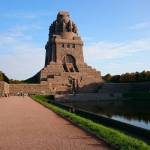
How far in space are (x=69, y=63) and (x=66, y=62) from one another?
554mm

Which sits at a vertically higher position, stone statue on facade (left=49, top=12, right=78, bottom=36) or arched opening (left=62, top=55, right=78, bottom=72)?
stone statue on facade (left=49, top=12, right=78, bottom=36)

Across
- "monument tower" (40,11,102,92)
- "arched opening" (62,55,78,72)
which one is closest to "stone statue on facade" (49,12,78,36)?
"monument tower" (40,11,102,92)

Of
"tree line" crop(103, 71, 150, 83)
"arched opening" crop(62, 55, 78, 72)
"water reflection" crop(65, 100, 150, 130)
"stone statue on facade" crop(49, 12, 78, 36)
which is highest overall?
"stone statue on facade" crop(49, 12, 78, 36)

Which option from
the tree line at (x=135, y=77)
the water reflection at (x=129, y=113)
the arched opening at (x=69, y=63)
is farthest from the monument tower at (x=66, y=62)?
the water reflection at (x=129, y=113)

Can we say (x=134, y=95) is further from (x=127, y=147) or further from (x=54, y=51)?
(x=127, y=147)

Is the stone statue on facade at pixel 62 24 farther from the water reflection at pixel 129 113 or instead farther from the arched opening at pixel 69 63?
the water reflection at pixel 129 113

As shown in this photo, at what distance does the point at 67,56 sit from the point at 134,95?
16753mm

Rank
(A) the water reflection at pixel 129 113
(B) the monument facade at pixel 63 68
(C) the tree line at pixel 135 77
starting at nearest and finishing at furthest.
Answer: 1. (A) the water reflection at pixel 129 113
2. (B) the monument facade at pixel 63 68
3. (C) the tree line at pixel 135 77

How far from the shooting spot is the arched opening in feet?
186

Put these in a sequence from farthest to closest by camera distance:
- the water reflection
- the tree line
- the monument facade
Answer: the tree line < the monument facade < the water reflection

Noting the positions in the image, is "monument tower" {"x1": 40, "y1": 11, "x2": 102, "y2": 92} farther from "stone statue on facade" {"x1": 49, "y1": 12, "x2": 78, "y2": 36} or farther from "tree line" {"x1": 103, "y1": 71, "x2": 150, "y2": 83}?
"tree line" {"x1": 103, "y1": 71, "x2": 150, "y2": 83}

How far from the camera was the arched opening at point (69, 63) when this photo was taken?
56.7 metres

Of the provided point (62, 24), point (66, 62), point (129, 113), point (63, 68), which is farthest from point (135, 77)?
point (129, 113)

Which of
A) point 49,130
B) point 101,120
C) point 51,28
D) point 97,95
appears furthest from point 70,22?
point 49,130
